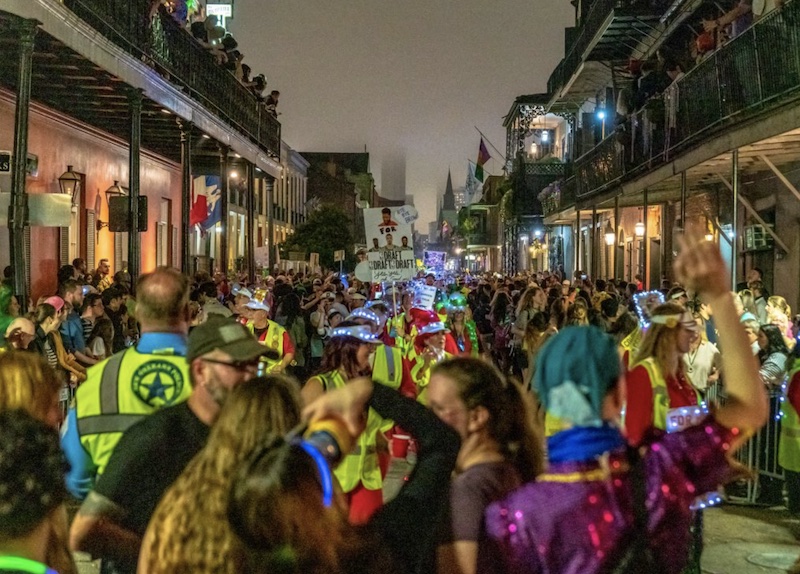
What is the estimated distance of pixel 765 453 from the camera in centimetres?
902

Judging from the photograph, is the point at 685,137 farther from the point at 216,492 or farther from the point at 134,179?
the point at 216,492

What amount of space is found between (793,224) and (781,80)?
19.6 feet

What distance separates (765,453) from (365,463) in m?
5.57

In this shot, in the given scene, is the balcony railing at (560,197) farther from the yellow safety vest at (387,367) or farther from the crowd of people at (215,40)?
the yellow safety vest at (387,367)

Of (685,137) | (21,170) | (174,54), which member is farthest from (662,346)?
(174,54)

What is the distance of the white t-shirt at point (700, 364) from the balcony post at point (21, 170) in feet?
24.9

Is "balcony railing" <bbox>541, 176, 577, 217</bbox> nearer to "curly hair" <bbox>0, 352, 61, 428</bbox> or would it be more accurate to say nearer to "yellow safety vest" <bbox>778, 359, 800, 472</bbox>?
"yellow safety vest" <bbox>778, 359, 800, 472</bbox>

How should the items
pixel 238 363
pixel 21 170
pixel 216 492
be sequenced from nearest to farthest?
pixel 216 492 → pixel 238 363 → pixel 21 170

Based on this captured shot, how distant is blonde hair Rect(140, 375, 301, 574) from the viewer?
2.52 m

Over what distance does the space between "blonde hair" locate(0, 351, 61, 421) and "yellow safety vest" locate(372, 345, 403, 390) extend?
3.48 metres

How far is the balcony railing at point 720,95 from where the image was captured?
37.4 feet

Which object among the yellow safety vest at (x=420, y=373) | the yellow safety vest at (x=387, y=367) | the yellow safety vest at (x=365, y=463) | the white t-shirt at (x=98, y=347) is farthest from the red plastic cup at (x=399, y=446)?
the white t-shirt at (x=98, y=347)

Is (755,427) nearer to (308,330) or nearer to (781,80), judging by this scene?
(781,80)

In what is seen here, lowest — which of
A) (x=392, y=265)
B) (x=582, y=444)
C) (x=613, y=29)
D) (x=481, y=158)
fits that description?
(x=582, y=444)
